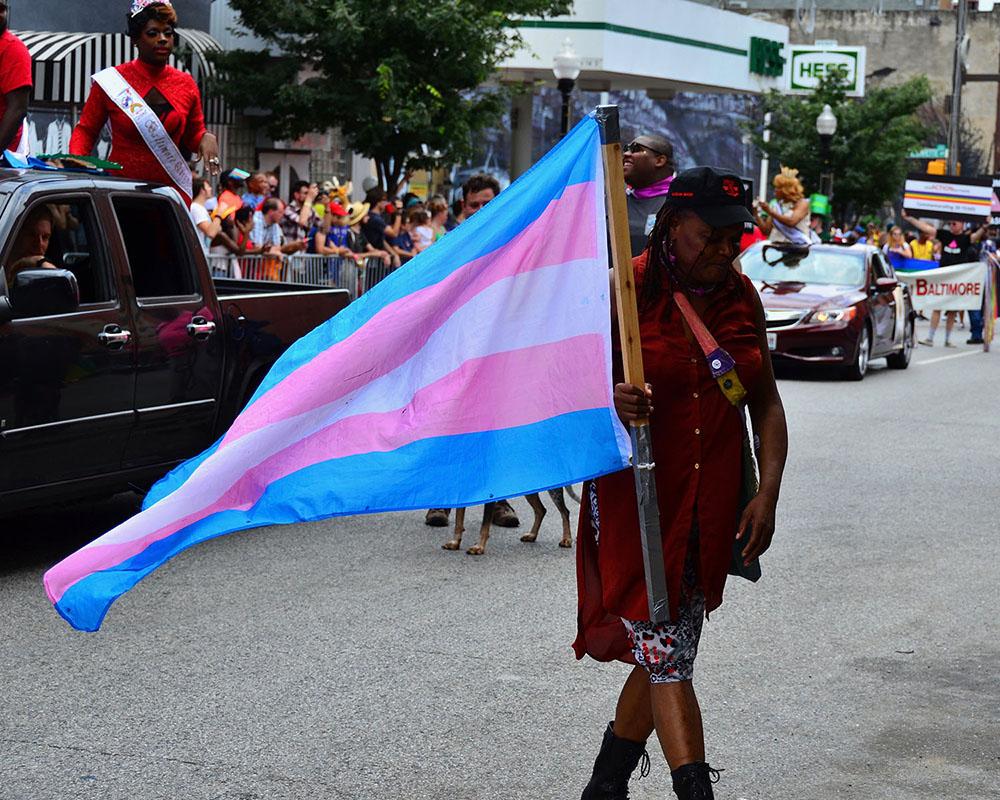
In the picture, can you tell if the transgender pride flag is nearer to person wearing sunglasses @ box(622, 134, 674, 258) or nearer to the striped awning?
person wearing sunglasses @ box(622, 134, 674, 258)

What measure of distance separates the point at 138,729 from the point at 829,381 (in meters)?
15.4

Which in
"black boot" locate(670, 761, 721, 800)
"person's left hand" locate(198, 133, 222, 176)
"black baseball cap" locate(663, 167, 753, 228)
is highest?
"person's left hand" locate(198, 133, 222, 176)

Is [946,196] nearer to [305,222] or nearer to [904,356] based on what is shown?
[904,356]

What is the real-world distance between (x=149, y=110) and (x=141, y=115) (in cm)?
5

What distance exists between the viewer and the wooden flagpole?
13.9ft

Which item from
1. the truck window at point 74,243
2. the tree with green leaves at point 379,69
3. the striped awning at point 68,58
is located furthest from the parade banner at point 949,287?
the truck window at point 74,243

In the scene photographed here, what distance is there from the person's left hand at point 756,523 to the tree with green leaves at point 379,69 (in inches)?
767

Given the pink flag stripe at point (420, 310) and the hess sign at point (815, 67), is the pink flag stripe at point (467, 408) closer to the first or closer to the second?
the pink flag stripe at point (420, 310)

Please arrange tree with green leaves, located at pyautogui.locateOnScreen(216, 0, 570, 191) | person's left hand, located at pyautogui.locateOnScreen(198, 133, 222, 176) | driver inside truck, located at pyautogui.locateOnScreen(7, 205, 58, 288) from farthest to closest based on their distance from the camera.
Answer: tree with green leaves, located at pyautogui.locateOnScreen(216, 0, 570, 191) < person's left hand, located at pyautogui.locateOnScreen(198, 133, 222, 176) < driver inside truck, located at pyautogui.locateOnScreen(7, 205, 58, 288)

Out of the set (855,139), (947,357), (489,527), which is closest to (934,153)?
(855,139)

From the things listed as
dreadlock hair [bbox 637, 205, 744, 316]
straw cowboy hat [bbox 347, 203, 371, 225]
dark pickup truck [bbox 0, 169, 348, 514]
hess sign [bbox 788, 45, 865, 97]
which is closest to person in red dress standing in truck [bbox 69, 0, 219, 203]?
dark pickup truck [bbox 0, 169, 348, 514]

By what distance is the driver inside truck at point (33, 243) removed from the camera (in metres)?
7.95

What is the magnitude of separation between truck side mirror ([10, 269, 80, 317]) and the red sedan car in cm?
1200

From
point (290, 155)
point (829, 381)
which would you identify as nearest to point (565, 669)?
point (829, 381)
